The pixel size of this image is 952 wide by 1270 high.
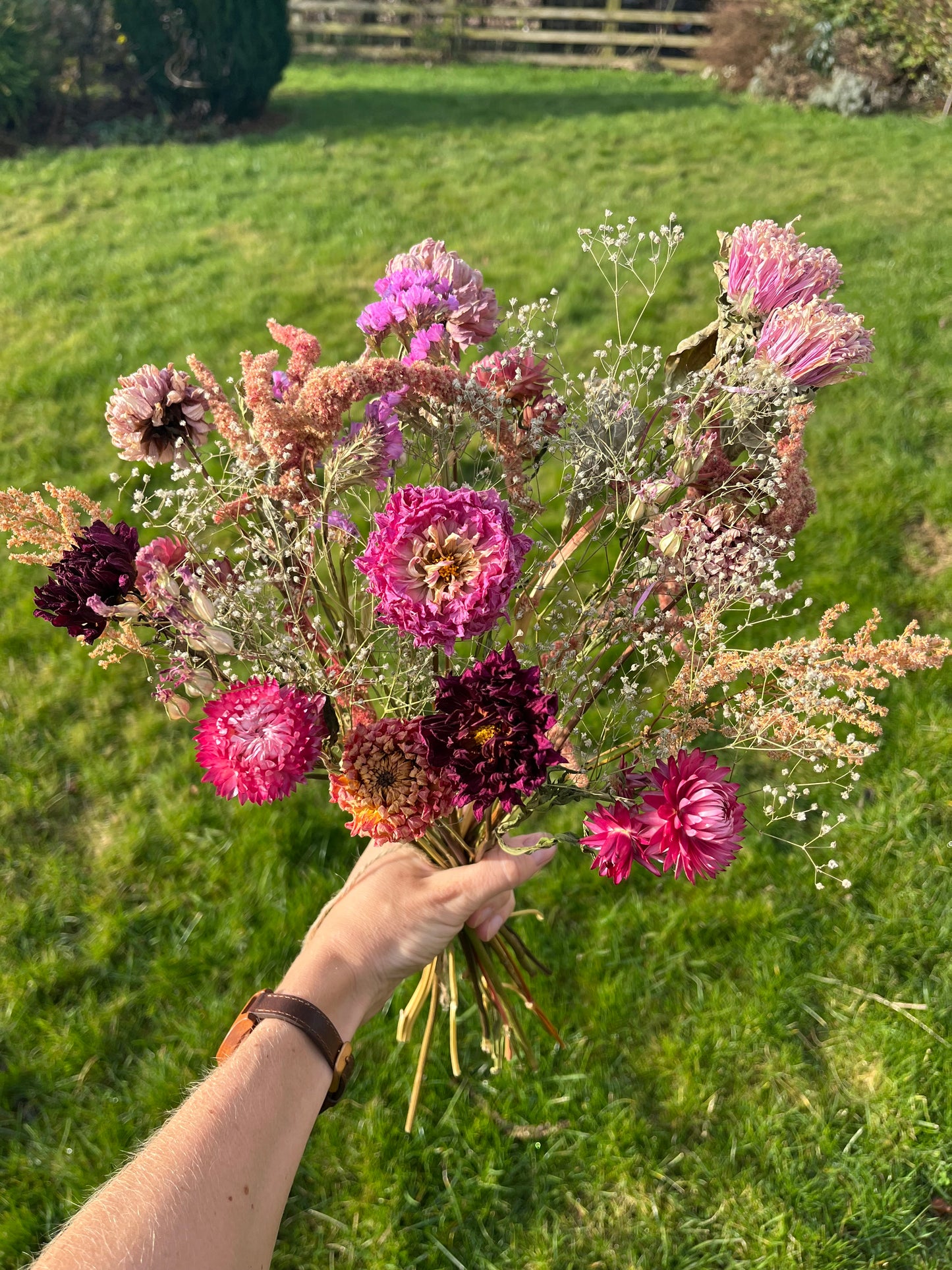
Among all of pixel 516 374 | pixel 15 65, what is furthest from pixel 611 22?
pixel 516 374

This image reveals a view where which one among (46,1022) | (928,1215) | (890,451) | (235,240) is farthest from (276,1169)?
(235,240)

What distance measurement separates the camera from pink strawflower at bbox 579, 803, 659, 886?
1005 millimetres

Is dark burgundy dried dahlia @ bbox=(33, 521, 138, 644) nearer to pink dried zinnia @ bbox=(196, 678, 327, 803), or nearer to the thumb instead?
pink dried zinnia @ bbox=(196, 678, 327, 803)

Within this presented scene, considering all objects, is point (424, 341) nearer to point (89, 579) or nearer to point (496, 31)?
point (89, 579)

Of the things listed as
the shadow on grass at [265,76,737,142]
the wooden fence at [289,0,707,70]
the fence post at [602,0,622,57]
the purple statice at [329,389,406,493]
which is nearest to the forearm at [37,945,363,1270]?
the purple statice at [329,389,406,493]

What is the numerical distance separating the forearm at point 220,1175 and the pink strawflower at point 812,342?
1.27m

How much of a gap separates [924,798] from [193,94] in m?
10.7

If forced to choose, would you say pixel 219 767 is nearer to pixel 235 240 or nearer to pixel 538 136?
pixel 235 240

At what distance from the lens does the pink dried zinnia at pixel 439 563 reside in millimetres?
892

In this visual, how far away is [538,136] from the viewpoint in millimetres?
8500

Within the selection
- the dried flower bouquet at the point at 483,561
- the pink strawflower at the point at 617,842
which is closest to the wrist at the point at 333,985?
the dried flower bouquet at the point at 483,561

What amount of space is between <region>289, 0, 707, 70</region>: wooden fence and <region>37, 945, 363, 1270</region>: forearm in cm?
1535

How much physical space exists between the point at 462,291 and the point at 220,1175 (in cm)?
137

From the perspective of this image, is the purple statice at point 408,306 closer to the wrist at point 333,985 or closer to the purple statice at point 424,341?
the purple statice at point 424,341
